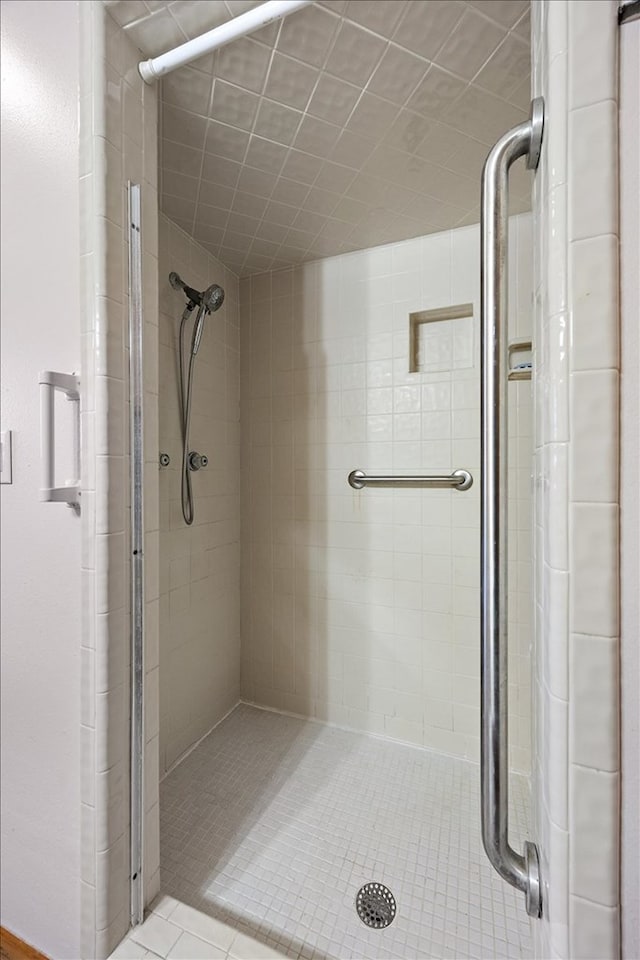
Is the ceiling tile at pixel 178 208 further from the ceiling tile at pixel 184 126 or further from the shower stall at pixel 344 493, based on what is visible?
the ceiling tile at pixel 184 126

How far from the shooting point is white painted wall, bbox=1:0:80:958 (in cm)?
77

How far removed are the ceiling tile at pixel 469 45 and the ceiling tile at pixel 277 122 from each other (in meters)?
0.34

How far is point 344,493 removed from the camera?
159 cm

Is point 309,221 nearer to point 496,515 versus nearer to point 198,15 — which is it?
point 198,15

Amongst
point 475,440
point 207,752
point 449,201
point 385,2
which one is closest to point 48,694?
point 207,752

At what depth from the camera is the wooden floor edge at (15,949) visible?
0.82m

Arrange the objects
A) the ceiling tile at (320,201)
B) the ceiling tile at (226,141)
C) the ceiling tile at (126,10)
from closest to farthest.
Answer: the ceiling tile at (126,10)
the ceiling tile at (226,141)
the ceiling tile at (320,201)

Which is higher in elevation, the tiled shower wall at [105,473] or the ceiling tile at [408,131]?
the ceiling tile at [408,131]

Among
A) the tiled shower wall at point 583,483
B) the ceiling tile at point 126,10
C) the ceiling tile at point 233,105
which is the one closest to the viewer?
the tiled shower wall at point 583,483

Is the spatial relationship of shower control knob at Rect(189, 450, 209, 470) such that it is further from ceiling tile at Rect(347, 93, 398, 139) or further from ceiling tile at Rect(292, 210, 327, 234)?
ceiling tile at Rect(347, 93, 398, 139)

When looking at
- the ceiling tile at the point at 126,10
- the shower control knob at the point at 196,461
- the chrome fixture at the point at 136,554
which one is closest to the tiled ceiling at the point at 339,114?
the ceiling tile at the point at 126,10

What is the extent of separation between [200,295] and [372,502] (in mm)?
961

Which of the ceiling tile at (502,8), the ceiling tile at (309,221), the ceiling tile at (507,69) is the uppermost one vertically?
the ceiling tile at (309,221)

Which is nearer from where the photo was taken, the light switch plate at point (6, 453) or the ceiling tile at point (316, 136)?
the light switch plate at point (6, 453)
